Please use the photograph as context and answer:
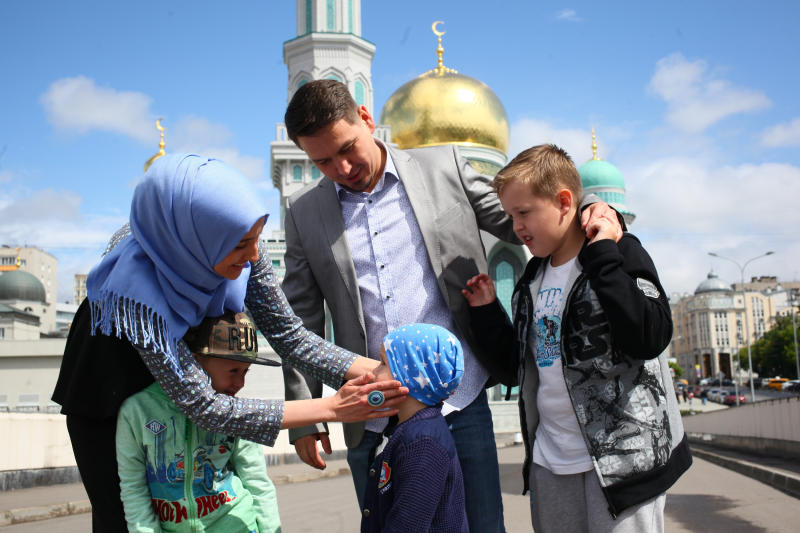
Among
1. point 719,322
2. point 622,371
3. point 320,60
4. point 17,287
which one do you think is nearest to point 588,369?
point 622,371

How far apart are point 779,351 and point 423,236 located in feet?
221

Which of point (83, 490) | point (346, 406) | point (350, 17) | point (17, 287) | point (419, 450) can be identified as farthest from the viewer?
point (17, 287)

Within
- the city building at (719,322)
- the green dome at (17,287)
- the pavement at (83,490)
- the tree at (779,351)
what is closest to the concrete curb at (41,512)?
the pavement at (83,490)

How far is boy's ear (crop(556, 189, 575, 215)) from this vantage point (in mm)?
2674

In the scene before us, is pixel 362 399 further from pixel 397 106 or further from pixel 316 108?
pixel 397 106

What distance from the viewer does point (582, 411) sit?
2.51 m

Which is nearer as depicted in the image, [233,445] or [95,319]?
[95,319]

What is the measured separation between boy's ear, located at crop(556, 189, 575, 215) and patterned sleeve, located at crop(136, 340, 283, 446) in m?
1.23

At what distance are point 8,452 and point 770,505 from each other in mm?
8045

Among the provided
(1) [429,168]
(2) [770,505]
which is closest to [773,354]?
(2) [770,505]

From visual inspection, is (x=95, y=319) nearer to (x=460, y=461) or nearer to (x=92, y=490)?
(x=92, y=490)

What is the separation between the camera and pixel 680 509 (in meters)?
5.99

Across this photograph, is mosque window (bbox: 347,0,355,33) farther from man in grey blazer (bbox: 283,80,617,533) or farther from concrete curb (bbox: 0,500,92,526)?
man in grey blazer (bbox: 283,80,617,533)

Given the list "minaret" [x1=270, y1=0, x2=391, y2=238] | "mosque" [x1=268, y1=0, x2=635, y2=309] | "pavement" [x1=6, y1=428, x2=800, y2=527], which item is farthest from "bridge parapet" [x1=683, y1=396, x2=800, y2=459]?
"minaret" [x1=270, y1=0, x2=391, y2=238]
